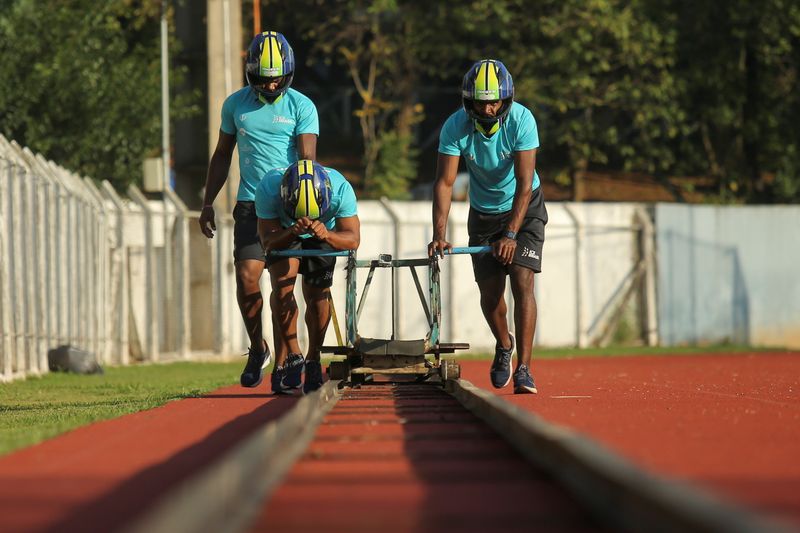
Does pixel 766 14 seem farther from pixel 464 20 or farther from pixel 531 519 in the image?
pixel 531 519

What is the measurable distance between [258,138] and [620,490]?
7.37 m

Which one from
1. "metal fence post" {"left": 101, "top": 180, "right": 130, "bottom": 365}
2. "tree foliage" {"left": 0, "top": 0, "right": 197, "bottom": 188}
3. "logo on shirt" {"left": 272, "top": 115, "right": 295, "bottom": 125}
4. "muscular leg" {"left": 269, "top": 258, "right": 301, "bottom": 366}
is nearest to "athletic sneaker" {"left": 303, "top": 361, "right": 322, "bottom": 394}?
"muscular leg" {"left": 269, "top": 258, "right": 301, "bottom": 366}

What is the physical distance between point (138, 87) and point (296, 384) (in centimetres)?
2215

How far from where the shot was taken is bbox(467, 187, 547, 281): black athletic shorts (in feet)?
37.6

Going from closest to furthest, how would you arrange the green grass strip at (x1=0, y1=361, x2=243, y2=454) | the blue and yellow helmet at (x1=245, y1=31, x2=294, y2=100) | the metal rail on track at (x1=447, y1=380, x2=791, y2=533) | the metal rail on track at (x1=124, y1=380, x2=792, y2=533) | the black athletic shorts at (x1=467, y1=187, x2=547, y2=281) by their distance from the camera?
the metal rail on track at (x1=447, y1=380, x2=791, y2=533) → the metal rail on track at (x1=124, y1=380, x2=792, y2=533) → the green grass strip at (x1=0, y1=361, x2=243, y2=454) → the blue and yellow helmet at (x1=245, y1=31, x2=294, y2=100) → the black athletic shorts at (x1=467, y1=187, x2=547, y2=281)

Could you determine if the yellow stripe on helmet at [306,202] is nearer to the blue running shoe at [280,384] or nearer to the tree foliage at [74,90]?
the blue running shoe at [280,384]

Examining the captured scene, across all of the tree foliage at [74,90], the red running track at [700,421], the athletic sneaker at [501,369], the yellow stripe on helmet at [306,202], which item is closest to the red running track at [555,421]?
the red running track at [700,421]

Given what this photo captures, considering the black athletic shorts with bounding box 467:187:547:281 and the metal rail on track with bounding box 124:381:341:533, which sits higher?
the black athletic shorts with bounding box 467:187:547:281

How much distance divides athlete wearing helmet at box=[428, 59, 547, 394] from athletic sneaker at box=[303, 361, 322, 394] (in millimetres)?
1218

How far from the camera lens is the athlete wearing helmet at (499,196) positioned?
11.1m

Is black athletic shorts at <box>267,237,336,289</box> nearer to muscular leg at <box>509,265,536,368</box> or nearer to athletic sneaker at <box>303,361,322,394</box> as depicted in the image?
athletic sneaker at <box>303,361,322,394</box>

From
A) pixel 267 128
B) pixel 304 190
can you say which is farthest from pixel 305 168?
pixel 267 128

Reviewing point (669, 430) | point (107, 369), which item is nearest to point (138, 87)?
point (107, 369)

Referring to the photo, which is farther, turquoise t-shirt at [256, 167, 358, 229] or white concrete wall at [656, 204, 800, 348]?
white concrete wall at [656, 204, 800, 348]
